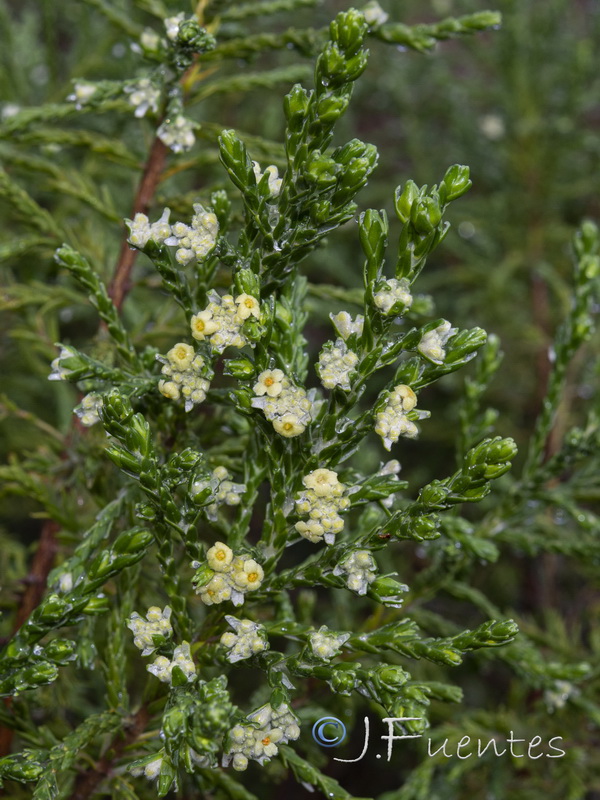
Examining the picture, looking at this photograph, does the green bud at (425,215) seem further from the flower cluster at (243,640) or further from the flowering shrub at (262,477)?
the flower cluster at (243,640)

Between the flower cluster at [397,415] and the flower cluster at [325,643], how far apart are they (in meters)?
0.30

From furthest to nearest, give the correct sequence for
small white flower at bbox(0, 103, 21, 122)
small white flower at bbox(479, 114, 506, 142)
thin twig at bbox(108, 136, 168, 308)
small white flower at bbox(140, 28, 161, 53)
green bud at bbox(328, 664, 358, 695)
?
small white flower at bbox(479, 114, 506, 142) < small white flower at bbox(0, 103, 21, 122) < thin twig at bbox(108, 136, 168, 308) < small white flower at bbox(140, 28, 161, 53) < green bud at bbox(328, 664, 358, 695)

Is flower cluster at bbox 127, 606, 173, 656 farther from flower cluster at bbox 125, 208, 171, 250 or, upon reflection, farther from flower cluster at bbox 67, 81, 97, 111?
flower cluster at bbox 67, 81, 97, 111

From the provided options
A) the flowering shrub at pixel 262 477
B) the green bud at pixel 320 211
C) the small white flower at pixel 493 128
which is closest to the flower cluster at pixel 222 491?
the flowering shrub at pixel 262 477

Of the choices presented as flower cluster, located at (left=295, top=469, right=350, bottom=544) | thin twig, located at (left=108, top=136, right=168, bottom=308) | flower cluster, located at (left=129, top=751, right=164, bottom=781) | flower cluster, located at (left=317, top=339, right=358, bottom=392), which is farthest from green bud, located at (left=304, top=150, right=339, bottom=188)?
flower cluster, located at (left=129, top=751, right=164, bottom=781)

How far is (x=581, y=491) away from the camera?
185 cm

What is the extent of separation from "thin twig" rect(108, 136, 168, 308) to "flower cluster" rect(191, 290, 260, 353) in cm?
61

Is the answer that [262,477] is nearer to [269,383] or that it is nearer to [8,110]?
[269,383]

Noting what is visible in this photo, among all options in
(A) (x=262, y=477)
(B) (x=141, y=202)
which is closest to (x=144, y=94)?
(B) (x=141, y=202)

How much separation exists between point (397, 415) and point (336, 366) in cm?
12

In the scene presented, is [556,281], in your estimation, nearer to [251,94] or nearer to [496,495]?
[496,495]

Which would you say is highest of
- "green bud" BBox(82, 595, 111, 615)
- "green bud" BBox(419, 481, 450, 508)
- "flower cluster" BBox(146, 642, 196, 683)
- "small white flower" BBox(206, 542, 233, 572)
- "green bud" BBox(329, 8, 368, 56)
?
"green bud" BBox(329, 8, 368, 56)

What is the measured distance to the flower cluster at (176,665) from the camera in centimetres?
112

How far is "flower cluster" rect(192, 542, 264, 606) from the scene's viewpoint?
1113 mm
